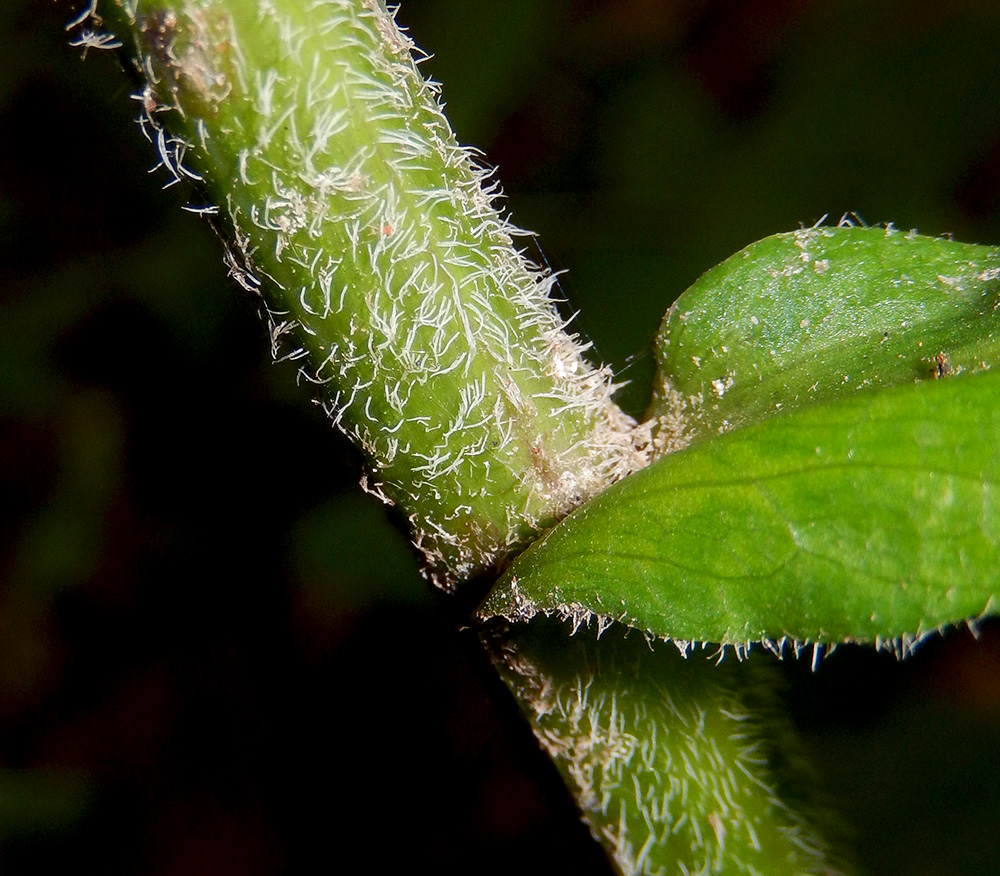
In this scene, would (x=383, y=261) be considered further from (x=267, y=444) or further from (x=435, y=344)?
(x=267, y=444)

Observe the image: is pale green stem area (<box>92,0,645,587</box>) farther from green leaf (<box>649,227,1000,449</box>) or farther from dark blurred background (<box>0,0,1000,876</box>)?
dark blurred background (<box>0,0,1000,876</box>)

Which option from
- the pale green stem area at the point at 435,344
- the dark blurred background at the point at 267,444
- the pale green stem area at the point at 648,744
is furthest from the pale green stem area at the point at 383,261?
the dark blurred background at the point at 267,444

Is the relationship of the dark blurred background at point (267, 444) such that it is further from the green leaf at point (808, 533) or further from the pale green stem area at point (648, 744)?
the green leaf at point (808, 533)

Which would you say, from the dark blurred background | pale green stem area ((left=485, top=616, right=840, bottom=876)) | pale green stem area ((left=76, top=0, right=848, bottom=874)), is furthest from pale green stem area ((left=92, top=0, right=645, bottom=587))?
the dark blurred background

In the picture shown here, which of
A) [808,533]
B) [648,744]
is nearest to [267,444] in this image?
[648,744]

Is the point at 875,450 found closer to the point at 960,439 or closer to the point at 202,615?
the point at 960,439

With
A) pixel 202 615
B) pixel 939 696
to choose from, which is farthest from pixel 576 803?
pixel 202 615
